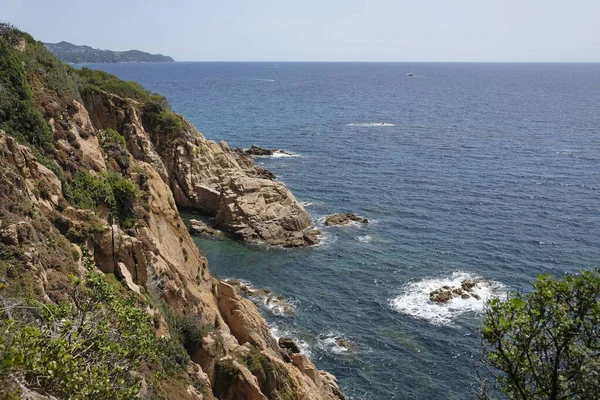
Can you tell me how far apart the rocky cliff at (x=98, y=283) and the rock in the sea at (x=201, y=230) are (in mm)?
22859

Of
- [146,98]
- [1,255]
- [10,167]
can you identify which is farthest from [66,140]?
[146,98]

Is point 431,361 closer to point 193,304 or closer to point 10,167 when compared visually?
point 193,304

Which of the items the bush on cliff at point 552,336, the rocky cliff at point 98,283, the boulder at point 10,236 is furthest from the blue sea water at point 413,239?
the boulder at point 10,236

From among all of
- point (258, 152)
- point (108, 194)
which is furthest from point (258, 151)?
point (108, 194)

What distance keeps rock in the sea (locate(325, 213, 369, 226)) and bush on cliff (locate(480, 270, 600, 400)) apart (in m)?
52.1

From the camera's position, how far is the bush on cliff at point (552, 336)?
14109mm

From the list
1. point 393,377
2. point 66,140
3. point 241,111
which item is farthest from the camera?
point 241,111

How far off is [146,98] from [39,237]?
5985 cm

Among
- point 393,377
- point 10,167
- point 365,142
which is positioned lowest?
point 393,377

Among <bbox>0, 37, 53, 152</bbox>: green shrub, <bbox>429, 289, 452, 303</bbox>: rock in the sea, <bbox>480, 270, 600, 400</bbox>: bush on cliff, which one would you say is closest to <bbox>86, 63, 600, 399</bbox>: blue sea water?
<bbox>429, 289, 452, 303</bbox>: rock in the sea

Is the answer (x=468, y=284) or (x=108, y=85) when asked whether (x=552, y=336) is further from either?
(x=108, y=85)

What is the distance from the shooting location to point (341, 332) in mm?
43969

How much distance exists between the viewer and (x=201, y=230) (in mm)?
64125

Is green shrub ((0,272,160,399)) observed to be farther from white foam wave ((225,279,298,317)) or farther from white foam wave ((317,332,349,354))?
white foam wave ((225,279,298,317))
